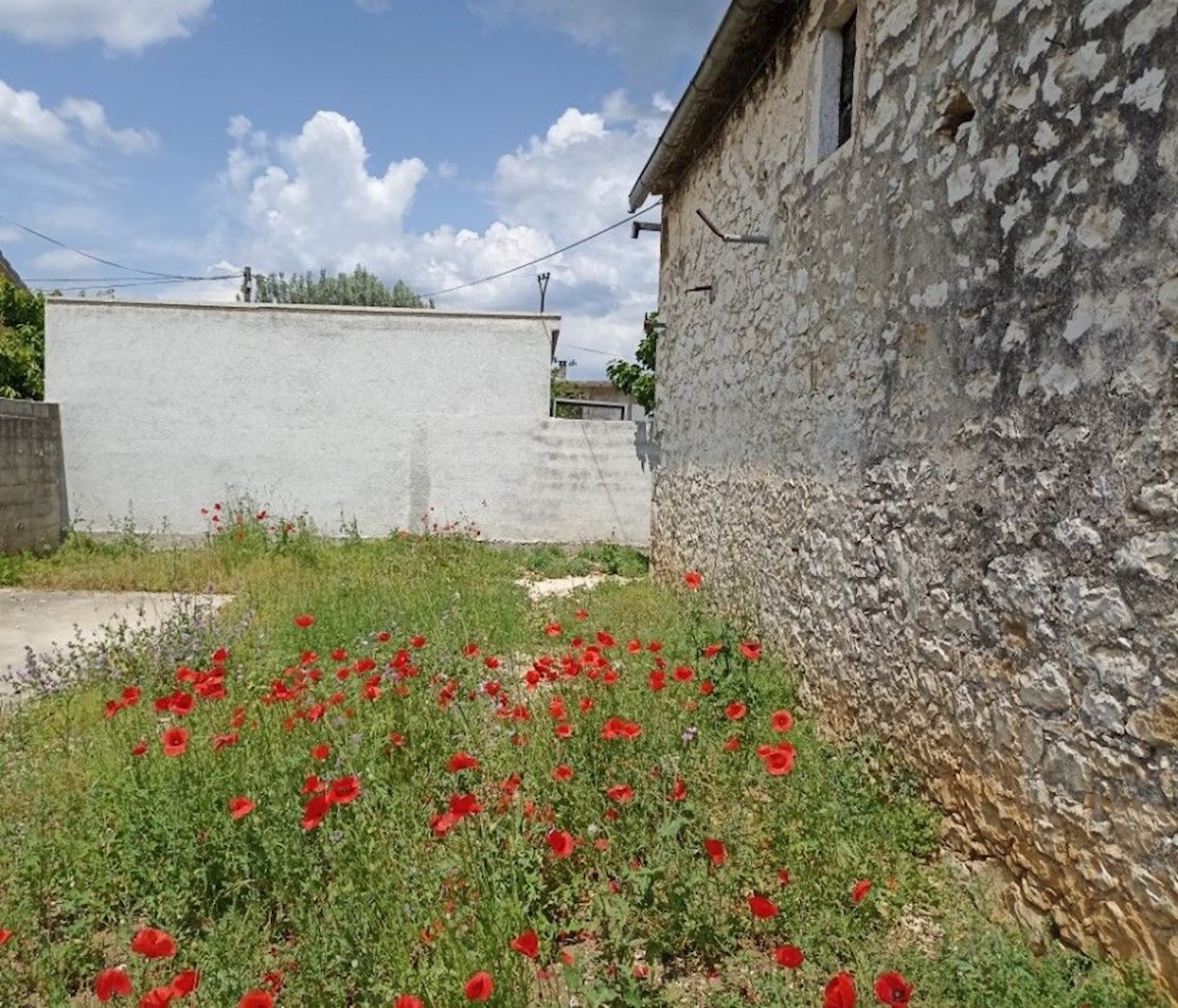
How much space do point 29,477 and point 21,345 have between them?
13.1ft

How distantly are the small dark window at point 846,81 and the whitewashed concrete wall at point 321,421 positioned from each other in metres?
5.80

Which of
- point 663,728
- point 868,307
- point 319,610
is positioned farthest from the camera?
point 319,610

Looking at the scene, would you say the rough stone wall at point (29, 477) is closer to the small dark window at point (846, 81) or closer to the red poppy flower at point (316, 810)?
the red poppy flower at point (316, 810)

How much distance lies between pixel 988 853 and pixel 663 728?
1.16 metres

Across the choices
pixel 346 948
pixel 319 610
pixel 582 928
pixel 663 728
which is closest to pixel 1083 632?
pixel 663 728

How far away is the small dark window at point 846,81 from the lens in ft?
13.6

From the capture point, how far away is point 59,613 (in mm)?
6500

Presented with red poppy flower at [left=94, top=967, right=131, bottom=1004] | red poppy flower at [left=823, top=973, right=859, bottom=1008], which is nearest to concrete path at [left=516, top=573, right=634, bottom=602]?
red poppy flower at [left=94, top=967, right=131, bottom=1004]

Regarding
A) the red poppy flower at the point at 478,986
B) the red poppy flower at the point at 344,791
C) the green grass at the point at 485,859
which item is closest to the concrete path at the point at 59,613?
the green grass at the point at 485,859

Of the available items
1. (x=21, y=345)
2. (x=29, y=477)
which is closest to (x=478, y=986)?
(x=29, y=477)

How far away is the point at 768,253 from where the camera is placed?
4902 millimetres

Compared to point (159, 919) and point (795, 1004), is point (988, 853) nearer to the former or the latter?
point (795, 1004)

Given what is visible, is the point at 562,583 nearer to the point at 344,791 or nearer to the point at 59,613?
the point at 59,613

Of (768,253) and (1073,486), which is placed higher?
(768,253)
